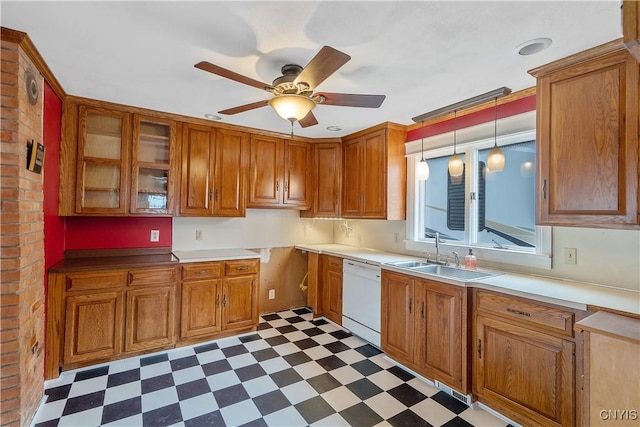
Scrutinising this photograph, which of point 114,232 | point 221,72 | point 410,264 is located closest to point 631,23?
point 221,72

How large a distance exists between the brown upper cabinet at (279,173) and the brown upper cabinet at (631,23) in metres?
3.13

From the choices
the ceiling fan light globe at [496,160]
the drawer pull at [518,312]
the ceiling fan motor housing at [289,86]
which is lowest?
the drawer pull at [518,312]

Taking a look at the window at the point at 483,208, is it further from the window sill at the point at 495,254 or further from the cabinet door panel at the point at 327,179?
the cabinet door panel at the point at 327,179

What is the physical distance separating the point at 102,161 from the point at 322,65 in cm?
243

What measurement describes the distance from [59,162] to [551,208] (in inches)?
149

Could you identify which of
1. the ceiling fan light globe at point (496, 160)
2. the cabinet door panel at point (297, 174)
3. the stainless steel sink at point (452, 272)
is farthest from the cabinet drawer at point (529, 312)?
the cabinet door panel at point (297, 174)

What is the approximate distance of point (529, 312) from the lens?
1.88m

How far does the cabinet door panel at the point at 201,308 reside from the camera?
2.95m

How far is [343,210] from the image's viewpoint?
3820mm

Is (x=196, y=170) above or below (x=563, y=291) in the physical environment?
above

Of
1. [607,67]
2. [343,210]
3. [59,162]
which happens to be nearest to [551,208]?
[607,67]

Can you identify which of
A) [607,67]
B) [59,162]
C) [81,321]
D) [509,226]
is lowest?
[81,321]

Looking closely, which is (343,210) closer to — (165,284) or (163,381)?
(165,284)

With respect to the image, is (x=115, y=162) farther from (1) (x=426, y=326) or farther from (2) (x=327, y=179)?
(1) (x=426, y=326)
